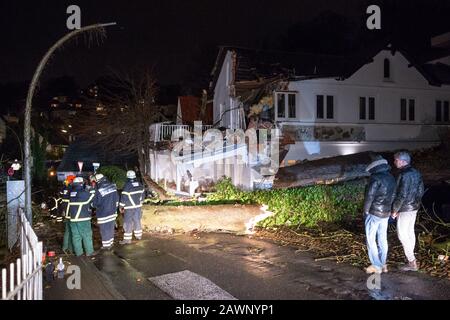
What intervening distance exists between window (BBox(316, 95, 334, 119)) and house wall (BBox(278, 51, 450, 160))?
21 cm

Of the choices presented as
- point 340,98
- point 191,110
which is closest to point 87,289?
point 340,98

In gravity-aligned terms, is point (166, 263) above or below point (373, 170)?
below

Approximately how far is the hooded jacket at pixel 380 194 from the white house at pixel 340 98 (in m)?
13.0

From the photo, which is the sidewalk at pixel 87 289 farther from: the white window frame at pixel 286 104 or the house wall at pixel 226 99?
the house wall at pixel 226 99

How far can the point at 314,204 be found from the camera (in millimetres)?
12031

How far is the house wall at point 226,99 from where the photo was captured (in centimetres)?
2380

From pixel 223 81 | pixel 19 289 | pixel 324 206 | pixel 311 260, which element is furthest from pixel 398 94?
pixel 19 289

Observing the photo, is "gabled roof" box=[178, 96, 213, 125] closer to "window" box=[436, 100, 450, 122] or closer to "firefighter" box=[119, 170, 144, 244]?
"window" box=[436, 100, 450, 122]

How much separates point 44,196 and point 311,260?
1695 centimetres

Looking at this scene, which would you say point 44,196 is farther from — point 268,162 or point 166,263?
point 166,263

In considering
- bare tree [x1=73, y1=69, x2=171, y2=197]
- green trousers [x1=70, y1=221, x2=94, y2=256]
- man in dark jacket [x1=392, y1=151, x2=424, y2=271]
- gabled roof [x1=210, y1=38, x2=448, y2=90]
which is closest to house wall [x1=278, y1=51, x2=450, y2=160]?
gabled roof [x1=210, y1=38, x2=448, y2=90]

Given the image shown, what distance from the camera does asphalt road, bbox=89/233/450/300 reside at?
664 cm

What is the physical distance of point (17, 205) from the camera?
9828 millimetres
